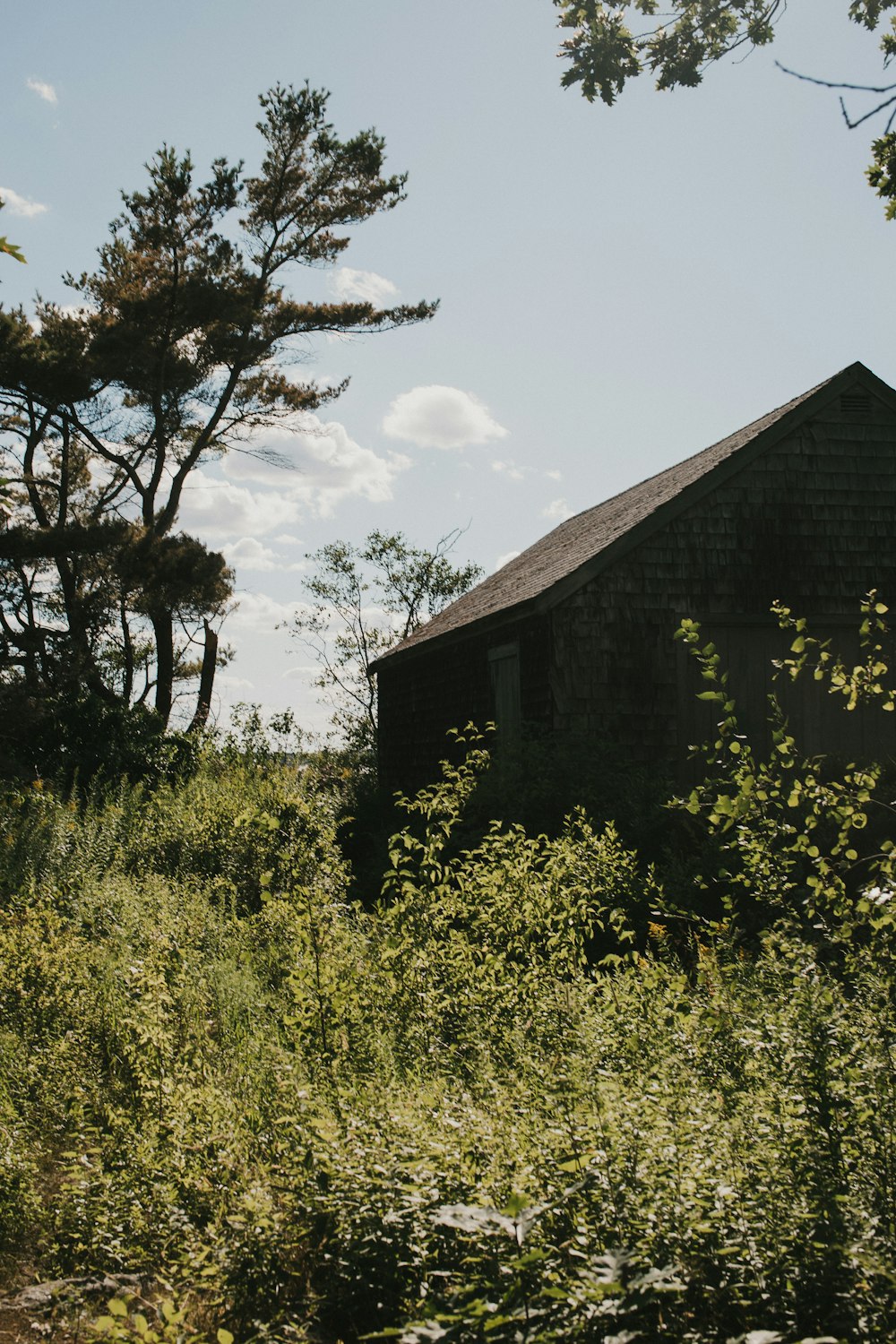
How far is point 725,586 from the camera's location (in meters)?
13.1

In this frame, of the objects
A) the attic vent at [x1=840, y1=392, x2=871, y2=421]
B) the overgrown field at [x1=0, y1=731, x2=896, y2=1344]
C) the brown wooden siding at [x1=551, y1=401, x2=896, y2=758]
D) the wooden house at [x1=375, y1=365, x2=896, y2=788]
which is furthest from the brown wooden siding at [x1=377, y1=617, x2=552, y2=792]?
the overgrown field at [x1=0, y1=731, x2=896, y2=1344]

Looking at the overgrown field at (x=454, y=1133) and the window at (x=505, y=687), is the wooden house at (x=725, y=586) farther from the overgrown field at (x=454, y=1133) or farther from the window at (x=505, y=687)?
the overgrown field at (x=454, y=1133)

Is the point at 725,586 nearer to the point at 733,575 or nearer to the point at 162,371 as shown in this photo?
the point at 733,575

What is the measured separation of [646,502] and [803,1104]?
11.4m

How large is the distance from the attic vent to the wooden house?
0.02 meters

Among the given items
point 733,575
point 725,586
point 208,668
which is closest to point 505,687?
point 725,586

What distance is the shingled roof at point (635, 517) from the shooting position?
1262cm

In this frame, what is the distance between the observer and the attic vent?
13484mm

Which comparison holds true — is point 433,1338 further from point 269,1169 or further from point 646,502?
point 646,502

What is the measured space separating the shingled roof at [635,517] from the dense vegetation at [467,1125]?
6180mm

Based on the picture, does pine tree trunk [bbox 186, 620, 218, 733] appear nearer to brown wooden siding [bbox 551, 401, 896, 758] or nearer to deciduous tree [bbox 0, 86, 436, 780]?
deciduous tree [bbox 0, 86, 436, 780]

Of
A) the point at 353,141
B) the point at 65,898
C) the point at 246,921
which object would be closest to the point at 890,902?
the point at 246,921

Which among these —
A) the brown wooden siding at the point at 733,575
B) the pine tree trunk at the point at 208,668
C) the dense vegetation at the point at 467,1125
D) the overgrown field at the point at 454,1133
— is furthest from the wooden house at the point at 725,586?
the pine tree trunk at the point at 208,668

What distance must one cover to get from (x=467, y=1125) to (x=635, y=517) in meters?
10.8
